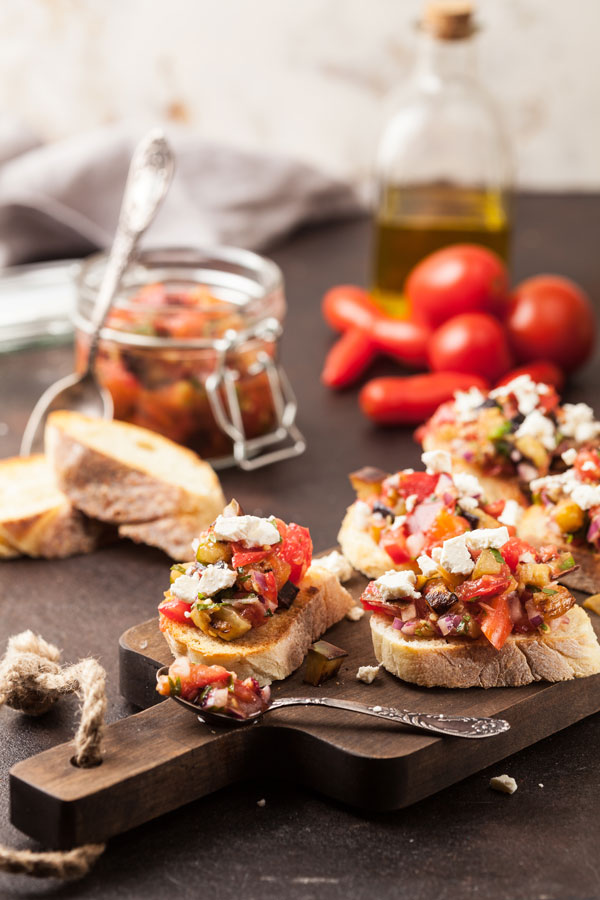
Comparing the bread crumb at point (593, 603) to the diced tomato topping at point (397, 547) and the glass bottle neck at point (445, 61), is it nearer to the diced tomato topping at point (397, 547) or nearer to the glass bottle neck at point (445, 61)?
the diced tomato topping at point (397, 547)

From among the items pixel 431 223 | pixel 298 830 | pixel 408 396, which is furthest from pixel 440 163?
pixel 298 830

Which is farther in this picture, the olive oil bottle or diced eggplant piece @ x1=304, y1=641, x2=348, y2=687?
the olive oil bottle

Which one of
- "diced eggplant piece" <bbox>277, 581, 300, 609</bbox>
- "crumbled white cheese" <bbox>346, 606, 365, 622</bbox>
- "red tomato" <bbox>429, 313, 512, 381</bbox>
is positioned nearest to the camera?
"diced eggplant piece" <bbox>277, 581, 300, 609</bbox>

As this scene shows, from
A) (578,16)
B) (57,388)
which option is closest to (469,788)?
(57,388)

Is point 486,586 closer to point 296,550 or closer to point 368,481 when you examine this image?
point 296,550

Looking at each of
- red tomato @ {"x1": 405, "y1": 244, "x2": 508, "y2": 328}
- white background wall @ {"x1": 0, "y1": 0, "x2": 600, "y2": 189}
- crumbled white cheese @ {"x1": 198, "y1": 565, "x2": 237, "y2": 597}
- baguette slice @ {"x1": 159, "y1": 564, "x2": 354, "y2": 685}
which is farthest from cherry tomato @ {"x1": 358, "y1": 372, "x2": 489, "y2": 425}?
white background wall @ {"x1": 0, "y1": 0, "x2": 600, "y2": 189}

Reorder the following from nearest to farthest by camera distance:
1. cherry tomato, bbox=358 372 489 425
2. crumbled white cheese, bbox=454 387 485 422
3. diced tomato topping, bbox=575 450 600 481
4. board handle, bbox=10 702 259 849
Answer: board handle, bbox=10 702 259 849
diced tomato topping, bbox=575 450 600 481
crumbled white cheese, bbox=454 387 485 422
cherry tomato, bbox=358 372 489 425

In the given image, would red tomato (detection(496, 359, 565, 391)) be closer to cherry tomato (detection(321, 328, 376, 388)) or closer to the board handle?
cherry tomato (detection(321, 328, 376, 388))
